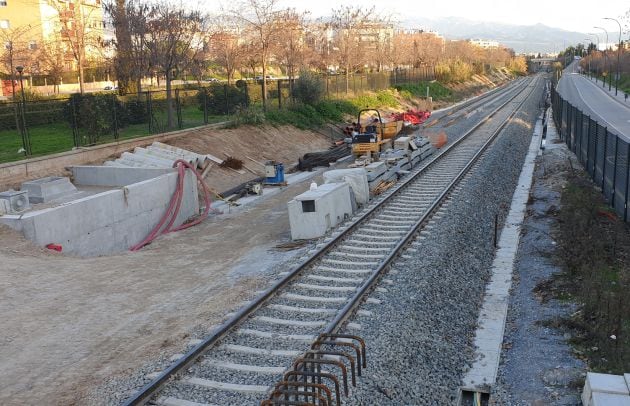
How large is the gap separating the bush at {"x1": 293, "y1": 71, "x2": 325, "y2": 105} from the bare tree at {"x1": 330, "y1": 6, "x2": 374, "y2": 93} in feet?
55.5

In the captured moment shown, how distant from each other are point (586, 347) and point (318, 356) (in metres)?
4.32

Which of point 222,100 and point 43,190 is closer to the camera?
point 43,190

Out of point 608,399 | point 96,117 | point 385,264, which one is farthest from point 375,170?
point 608,399

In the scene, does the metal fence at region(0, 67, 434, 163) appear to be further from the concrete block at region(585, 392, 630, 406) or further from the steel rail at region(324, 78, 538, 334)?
the concrete block at region(585, 392, 630, 406)

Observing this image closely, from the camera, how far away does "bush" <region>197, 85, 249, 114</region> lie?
34.3 meters

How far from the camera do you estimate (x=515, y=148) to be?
28.6m

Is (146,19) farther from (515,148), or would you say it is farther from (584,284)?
(584,284)

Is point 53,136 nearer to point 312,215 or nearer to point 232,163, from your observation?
point 232,163

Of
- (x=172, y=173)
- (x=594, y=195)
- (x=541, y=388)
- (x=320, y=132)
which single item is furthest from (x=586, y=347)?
(x=320, y=132)

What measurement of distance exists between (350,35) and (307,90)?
2308cm

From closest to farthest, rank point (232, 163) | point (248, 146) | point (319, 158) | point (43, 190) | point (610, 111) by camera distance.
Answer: point (43, 190)
point (232, 163)
point (319, 158)
point (248, 146)
point (610, 111)

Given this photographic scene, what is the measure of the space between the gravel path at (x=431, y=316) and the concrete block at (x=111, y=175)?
32.2 ft

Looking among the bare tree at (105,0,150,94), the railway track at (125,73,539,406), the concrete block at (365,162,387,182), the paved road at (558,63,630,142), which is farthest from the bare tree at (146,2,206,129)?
the paved road at (558,63,630,142)

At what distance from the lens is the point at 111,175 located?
778 inches
